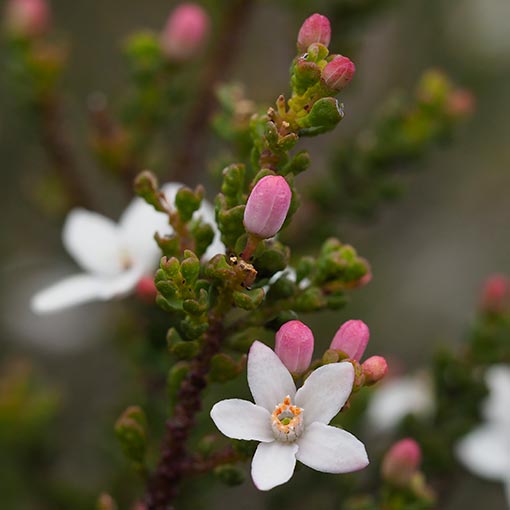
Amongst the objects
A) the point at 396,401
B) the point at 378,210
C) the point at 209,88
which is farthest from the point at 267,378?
the point at 378,210

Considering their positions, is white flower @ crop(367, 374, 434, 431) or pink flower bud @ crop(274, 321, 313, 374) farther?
white flower @ crop(367, 374, 434, 431)

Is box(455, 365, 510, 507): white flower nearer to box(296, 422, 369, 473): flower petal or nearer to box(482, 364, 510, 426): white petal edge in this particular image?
box(482, 364, 510, 426): white petal edge

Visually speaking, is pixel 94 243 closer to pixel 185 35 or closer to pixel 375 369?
pixel 185 35

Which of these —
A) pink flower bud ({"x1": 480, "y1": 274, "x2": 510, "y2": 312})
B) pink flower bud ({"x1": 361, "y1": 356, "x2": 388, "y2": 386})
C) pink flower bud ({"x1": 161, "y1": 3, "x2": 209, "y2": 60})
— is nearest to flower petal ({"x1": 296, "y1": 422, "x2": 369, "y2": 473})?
pink flower bud ({"x1": 361, "y1": 356, "x2": 388, "y2": 386})

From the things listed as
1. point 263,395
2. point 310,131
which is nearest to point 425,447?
point 263,395

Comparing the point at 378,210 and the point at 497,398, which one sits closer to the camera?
the point at 497,398
